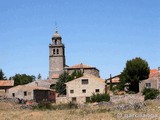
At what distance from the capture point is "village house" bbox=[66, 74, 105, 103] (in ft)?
257

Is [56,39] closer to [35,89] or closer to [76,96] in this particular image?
[35,89]

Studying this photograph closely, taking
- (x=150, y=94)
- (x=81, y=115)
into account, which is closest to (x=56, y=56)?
(x=150, y=94)

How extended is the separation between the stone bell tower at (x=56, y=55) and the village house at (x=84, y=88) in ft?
140

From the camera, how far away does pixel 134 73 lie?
7575 cm

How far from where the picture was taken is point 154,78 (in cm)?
7050

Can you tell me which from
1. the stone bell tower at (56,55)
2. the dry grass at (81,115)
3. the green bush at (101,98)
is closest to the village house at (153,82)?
the green bush at (101,98)

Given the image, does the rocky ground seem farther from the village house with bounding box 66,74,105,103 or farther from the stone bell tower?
the stone bell tower

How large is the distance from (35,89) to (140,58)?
24.2 m

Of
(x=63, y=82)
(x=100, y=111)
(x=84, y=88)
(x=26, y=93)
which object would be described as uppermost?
(x=63, y=82)

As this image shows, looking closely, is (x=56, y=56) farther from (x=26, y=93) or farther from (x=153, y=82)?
(x=153, y=82)

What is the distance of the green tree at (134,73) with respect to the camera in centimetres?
7550

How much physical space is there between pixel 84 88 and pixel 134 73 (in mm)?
10635

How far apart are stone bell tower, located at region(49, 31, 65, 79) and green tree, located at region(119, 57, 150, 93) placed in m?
46.9

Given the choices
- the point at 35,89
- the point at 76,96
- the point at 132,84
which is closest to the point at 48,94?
the point at 35,89
